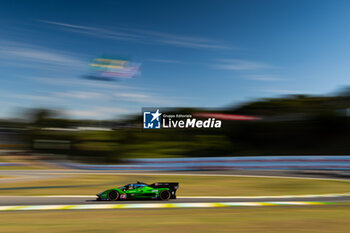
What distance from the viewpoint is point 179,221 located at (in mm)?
5762

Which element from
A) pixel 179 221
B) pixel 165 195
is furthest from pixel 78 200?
pixel 179 221

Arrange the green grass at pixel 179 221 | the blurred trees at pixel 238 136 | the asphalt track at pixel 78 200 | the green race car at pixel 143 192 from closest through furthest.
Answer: the green grass at pixel 179 221 → the green race car at pixel 143 192 → the asphalt track at pixel 78 200 → the blurred trees at pixel 238 136

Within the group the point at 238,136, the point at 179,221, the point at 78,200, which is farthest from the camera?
the point at 238,136

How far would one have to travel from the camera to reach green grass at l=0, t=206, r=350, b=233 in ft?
16.8

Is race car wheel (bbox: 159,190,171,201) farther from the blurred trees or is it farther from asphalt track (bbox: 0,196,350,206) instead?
the blurred trees

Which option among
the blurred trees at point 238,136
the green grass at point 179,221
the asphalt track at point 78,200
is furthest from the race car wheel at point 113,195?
the blurred trees at point 238,136

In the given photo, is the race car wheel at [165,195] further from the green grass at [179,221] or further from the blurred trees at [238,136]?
the blurred trees at [238,136]

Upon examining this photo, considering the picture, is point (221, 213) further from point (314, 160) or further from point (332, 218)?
point (314, 160)

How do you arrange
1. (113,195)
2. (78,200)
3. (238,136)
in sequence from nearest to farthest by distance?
(113,195), (78,200), (238,136)

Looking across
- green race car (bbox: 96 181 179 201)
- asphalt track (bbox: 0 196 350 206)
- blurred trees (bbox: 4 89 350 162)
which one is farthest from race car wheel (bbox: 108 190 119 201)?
blurred trees (bbox: 4 89 350 162)

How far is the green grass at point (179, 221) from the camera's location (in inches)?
202

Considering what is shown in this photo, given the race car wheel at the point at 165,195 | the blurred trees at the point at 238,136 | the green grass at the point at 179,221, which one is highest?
the blurred trees at the point at 238,136

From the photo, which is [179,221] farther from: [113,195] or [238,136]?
[238,136]

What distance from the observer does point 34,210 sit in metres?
7.46
